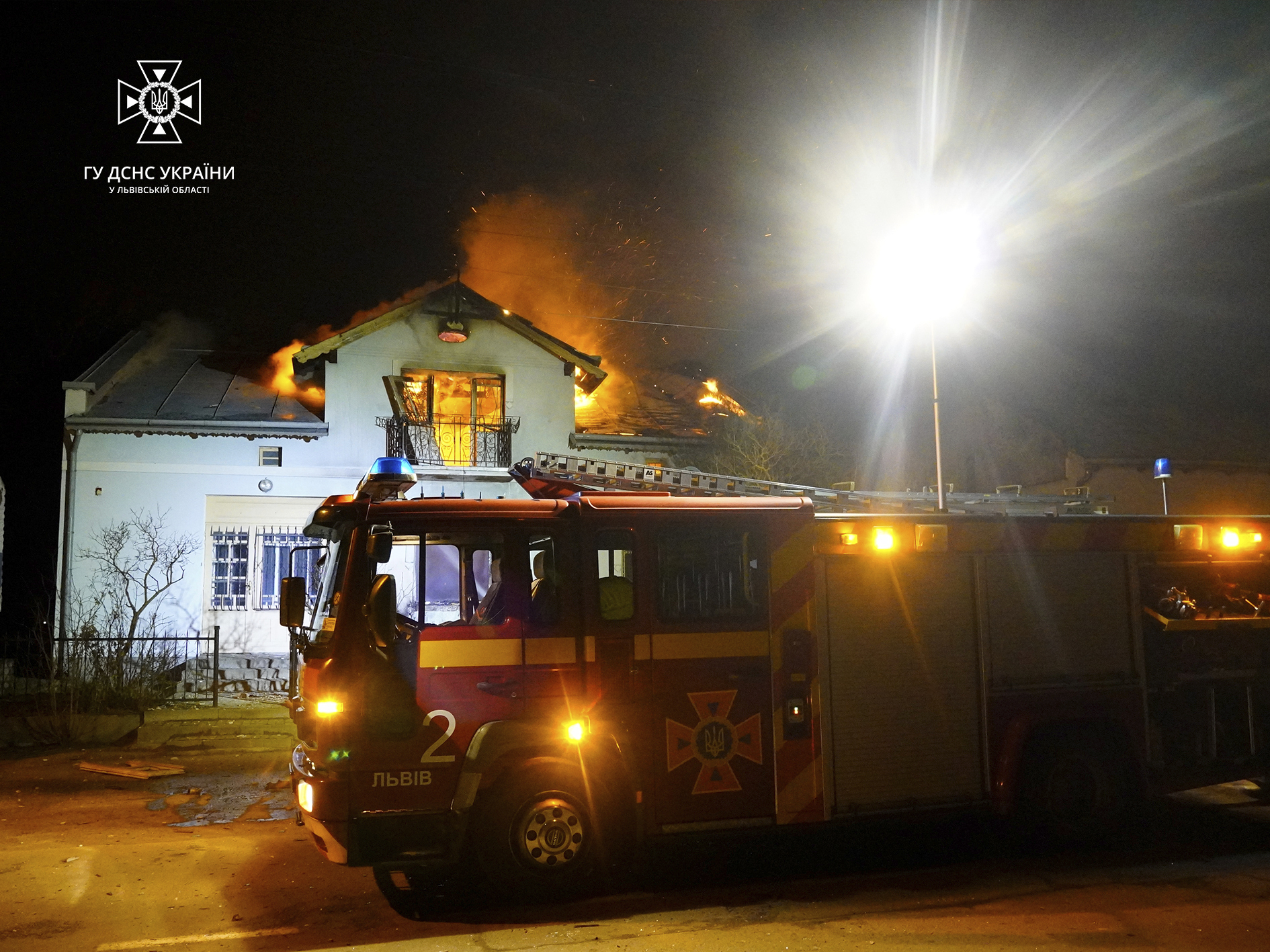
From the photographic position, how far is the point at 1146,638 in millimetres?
7469

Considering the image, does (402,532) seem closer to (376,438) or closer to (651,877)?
(651,877)

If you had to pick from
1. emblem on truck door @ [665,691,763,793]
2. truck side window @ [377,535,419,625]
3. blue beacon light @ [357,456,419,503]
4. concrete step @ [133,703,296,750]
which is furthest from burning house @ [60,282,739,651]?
emblem on truck door @ [665,691,763,793]

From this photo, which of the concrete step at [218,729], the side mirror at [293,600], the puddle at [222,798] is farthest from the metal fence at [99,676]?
the side mirror at [293,600]

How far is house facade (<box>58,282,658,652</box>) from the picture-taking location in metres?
17.4

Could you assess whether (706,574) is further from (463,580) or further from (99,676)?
(99,676)

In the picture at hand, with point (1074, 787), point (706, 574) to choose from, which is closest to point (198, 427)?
point (706, 574)

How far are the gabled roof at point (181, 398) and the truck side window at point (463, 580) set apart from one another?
13203 millimetres

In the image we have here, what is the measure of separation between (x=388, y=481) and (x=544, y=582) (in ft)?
4.36

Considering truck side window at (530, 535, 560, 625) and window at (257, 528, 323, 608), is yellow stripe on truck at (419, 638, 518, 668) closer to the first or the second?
truck side window at (530, 535, 560, 625)

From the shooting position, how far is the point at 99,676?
1280 centimetres

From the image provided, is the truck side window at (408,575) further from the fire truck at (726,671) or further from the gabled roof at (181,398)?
the gabled roof at (181,398)

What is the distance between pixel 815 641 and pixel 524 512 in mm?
2343

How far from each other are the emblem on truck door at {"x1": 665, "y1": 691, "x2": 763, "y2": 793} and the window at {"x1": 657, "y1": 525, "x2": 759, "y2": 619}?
22.9 inches

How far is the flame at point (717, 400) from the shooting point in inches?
874
